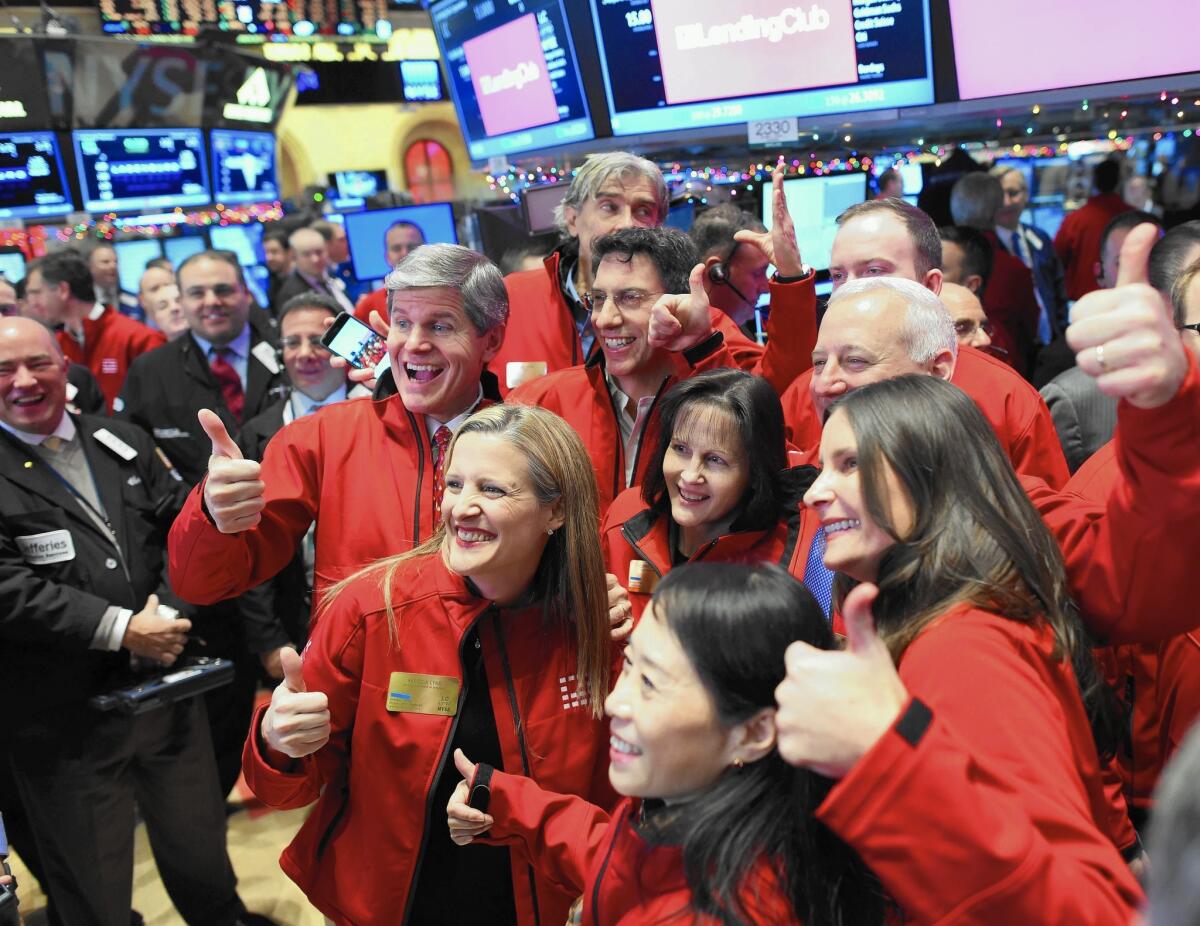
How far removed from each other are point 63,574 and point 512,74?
314 cm

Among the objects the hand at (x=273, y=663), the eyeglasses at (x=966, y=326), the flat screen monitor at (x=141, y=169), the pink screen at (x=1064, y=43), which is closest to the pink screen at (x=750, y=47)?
the pink screen at (x=1064, y=43)

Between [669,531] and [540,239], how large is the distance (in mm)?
3222

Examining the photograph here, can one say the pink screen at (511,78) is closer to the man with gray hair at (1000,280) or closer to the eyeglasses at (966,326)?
the man with gray hair at (1000,280)

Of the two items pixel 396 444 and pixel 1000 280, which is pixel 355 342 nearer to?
pixel 396 444

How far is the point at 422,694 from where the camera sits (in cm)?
200

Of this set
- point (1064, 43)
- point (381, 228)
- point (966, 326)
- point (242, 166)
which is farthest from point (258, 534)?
point (242, 166)

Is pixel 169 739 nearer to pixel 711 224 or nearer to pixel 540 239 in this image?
pixel 711 224

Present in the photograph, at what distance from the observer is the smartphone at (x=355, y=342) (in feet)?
9.53

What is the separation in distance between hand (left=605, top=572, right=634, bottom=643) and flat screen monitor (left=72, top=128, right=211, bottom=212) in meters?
9.11

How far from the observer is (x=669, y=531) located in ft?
7.95

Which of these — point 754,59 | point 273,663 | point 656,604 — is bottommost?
point 273,663

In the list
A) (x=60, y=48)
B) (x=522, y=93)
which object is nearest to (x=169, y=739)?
(x=522, y=93)

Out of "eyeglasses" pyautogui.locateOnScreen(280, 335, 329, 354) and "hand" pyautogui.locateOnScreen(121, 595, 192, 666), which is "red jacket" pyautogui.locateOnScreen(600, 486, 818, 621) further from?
"eyeglasses" pyautogui.locateOnScreen(280, 335, 329, 354)

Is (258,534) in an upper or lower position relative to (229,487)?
lower
